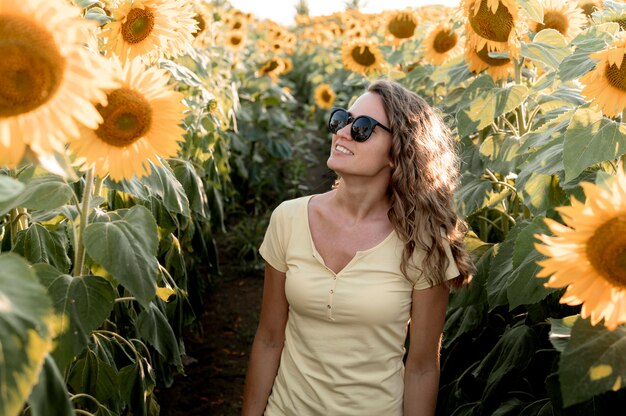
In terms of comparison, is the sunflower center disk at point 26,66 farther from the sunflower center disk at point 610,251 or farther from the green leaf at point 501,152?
the green leaf at point 501,152

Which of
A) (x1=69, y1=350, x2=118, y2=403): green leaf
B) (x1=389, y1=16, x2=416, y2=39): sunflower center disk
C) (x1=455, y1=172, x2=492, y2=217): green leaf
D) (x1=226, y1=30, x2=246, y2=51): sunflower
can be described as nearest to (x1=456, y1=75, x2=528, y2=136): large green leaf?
(x1=455, y1=172, x2=492, y2=217): green leaf

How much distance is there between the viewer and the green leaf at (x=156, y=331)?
7.86 feet

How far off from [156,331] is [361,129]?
0.87m

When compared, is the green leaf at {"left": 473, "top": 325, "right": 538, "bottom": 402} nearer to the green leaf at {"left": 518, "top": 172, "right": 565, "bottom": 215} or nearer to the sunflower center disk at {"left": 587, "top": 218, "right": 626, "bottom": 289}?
the green leaf at {"left": 518, "top": 172, "right": 565, "bottom": 215}

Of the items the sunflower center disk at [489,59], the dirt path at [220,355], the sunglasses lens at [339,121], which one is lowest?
the dirt path at [220,355]

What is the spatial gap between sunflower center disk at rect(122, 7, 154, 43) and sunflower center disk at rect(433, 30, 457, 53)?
7.37 ft

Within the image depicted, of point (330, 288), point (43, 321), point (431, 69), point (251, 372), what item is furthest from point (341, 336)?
point (431, 69)

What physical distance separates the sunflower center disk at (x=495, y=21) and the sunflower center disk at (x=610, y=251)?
161cm

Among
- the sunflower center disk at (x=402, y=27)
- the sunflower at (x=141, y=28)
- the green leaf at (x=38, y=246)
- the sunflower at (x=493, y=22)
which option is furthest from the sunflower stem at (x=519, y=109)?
the sunflower center disk at (x=402, y=27)

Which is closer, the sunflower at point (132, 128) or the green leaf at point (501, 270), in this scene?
the sunflower at point (132, 128)

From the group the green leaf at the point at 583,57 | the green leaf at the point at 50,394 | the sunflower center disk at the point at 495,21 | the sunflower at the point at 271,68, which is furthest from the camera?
the sunflower at the point at 271,68

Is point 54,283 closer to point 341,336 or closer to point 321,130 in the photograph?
point 341,336

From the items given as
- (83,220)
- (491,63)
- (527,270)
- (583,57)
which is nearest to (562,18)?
(491,63)

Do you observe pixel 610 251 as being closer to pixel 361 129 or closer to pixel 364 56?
pixel 361 129
